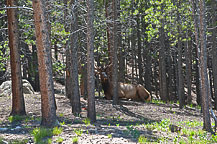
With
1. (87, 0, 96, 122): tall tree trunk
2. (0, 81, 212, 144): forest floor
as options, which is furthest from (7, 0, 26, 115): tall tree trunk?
(87, 0, 96, 122): tall tree trunk

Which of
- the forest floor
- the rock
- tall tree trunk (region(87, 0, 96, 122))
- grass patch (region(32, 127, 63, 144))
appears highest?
tall tree trunk (region(87, 0, 96, 122))

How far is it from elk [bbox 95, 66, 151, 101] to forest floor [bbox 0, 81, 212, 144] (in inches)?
125

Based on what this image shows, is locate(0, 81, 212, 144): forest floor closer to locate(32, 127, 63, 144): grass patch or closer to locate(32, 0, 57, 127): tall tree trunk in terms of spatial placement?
locate(32, 127, 63, 144): grass patch

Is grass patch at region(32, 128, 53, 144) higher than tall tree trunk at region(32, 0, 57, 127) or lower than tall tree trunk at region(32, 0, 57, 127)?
lower

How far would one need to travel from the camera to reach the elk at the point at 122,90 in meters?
19.4

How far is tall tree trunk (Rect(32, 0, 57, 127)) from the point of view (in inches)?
351

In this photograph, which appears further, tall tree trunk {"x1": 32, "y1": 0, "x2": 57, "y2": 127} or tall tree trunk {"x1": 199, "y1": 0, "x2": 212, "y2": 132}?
tall tree trunk {"x1": 199, "y1": 0, "x2": 212, "y2": 132}

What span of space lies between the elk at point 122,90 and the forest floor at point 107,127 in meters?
3.18

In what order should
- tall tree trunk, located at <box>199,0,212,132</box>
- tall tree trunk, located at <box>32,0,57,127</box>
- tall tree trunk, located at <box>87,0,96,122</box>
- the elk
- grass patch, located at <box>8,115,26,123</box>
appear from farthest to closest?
the elk → grass patch, located at <box>8,115,26,123</box> → tall tree trunk, located at <box>199,0,212,132</box> → tall tree trunk, located at <box>87,0,96,122</box> → tall tree trunk, located at <box>32,0,57,127</box>

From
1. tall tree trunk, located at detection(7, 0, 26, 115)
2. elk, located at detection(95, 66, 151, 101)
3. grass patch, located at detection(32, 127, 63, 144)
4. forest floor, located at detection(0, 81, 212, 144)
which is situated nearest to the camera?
grass patch, located at detection(32, 127, 63, 144)

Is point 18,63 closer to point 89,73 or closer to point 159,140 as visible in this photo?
point 89,73

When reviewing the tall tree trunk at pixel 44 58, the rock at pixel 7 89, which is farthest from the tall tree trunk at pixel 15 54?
the rock at pixel 7 89

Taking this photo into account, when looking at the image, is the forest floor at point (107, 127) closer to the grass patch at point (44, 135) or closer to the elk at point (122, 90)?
the grass patch at point (44, 135)

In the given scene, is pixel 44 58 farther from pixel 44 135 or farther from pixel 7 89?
pixel 7 89
